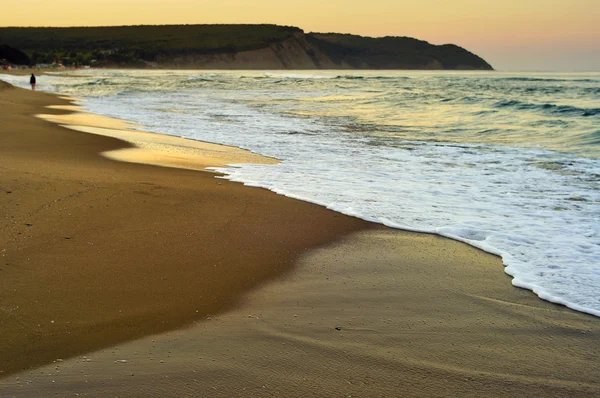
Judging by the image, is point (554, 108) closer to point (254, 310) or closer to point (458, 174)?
point (458, 174)

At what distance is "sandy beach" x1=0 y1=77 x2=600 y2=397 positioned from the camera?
2.64m

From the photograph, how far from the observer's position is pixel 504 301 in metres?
3.68

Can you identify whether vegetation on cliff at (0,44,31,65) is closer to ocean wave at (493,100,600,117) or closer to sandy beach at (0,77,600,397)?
ocean wave at (493,100,600,117)

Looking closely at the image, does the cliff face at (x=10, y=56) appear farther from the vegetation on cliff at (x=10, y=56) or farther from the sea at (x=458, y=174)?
the sea at (x=458, y=174)

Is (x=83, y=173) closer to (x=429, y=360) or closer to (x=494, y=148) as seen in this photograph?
(x=429, y=360)

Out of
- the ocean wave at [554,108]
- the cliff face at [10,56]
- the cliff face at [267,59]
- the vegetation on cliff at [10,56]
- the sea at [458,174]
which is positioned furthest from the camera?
the cliff face at [267,59]

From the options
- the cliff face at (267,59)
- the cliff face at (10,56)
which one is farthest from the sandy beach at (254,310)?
the cliff face at (267,59)

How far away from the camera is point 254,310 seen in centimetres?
341


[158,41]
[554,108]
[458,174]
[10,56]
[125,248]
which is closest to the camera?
[125,248]

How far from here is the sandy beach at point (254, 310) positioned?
2.64 meters

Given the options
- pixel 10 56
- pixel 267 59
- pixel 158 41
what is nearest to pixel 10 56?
pixel 10 56

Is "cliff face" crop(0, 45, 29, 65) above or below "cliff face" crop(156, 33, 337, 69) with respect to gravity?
below

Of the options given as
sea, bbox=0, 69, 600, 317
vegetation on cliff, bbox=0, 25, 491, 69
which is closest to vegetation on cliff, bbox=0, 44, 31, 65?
vegetation on cliff, bbox=0, 25, 491, 69

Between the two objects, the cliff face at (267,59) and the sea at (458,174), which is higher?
the cliff face at (267,59)
